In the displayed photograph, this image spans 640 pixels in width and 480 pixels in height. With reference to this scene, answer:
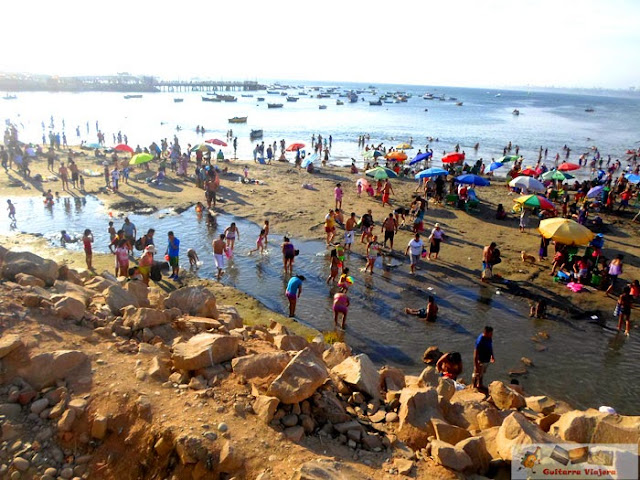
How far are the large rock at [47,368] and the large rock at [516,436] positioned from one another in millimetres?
5673

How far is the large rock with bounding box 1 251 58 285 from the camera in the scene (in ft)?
28.3

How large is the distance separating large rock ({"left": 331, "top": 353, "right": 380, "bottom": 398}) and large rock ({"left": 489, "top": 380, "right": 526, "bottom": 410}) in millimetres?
2079

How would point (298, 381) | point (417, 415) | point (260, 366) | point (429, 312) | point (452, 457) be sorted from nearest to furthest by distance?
point (452, 457) < point (298, 381) < point (417, 415) < point (260, 366) < point (429, 312)

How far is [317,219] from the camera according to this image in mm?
18578

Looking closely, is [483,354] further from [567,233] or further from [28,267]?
[28,267]

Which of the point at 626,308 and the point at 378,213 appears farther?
the point at 378,213

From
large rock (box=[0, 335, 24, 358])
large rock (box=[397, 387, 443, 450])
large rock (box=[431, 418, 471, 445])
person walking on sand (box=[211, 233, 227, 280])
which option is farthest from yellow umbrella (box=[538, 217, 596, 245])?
large rock (box=[0, 335, 24, 358])

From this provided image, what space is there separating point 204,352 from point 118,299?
2.86m

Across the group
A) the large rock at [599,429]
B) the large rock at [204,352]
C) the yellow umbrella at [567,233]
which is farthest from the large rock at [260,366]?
the yellow umbrella at [567,233]

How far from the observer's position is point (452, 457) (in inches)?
196

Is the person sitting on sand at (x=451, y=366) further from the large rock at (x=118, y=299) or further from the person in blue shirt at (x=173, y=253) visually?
the person in blue shirt at (x=173, y=253)

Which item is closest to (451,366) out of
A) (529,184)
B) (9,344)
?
(9,344)

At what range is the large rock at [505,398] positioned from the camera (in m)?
7.18

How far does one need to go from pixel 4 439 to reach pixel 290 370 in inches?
137
